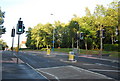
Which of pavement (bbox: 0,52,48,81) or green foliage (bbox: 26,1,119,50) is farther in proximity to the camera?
green foliage (bbox: 26,1,119,50)

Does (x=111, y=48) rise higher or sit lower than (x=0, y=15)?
lower

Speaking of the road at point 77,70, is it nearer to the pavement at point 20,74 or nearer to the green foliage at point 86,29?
the pavement at point 20,74

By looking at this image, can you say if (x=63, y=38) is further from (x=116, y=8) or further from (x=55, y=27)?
(x=116, y=8)

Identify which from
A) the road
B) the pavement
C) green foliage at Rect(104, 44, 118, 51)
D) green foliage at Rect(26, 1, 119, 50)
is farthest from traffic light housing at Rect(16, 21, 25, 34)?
green foliage at Rect(104, 44, 118, 51)

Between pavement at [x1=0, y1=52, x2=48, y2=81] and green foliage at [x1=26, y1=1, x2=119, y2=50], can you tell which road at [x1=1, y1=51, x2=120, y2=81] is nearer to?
pavement at [x1=0, y1=52, x2=48, y2=81]

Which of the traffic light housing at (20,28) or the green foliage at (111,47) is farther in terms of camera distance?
the green foliage at (111,47)

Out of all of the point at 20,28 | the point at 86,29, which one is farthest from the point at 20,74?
the point at 86,29

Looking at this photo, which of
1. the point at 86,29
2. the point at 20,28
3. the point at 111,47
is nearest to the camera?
the point at 20,28

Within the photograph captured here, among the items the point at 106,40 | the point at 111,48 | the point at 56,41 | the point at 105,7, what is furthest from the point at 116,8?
the point at 56,41

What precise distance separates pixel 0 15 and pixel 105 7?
78.1ft

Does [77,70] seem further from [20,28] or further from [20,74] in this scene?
[20,28]

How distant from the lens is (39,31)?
78125 mm

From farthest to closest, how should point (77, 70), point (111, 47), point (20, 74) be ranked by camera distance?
point (111, 47) < point (77, 70) < point (20, 74)

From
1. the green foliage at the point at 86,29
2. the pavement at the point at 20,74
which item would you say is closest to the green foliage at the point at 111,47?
the green foliage at the point at 86,29
